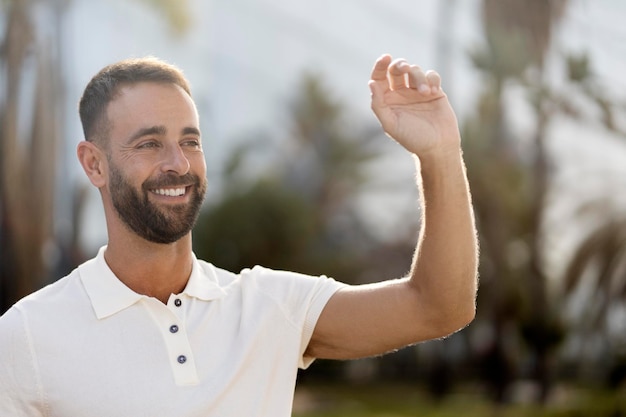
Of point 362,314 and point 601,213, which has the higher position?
point 362,314

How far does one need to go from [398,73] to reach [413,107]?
0.09 metres

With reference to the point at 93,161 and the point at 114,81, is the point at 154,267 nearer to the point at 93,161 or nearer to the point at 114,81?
the point at 93,161

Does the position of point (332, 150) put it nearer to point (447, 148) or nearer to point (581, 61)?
point (581, 61)

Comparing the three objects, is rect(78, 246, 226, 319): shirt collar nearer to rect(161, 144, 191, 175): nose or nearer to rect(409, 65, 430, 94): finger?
rect(161, 144, 191, 175): nose

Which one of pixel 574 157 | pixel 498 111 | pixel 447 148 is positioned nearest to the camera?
pixel 447 148

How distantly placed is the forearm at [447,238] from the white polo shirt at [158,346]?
0.93ft

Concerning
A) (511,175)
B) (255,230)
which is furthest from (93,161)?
(255,230)

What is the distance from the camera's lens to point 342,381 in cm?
3186

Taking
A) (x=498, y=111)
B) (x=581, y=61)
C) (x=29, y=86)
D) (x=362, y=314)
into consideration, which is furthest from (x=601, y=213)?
(x=362, y=314)

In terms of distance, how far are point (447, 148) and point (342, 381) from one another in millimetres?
29905

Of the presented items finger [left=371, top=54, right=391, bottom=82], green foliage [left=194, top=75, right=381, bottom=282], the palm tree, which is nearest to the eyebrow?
finger [left=371, top=54, right=391, bottom=82]

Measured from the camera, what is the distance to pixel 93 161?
107 inches

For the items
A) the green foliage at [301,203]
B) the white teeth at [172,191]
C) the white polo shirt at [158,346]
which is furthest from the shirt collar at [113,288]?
the green foliage at [301,203]

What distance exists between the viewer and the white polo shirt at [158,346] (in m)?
2.39
